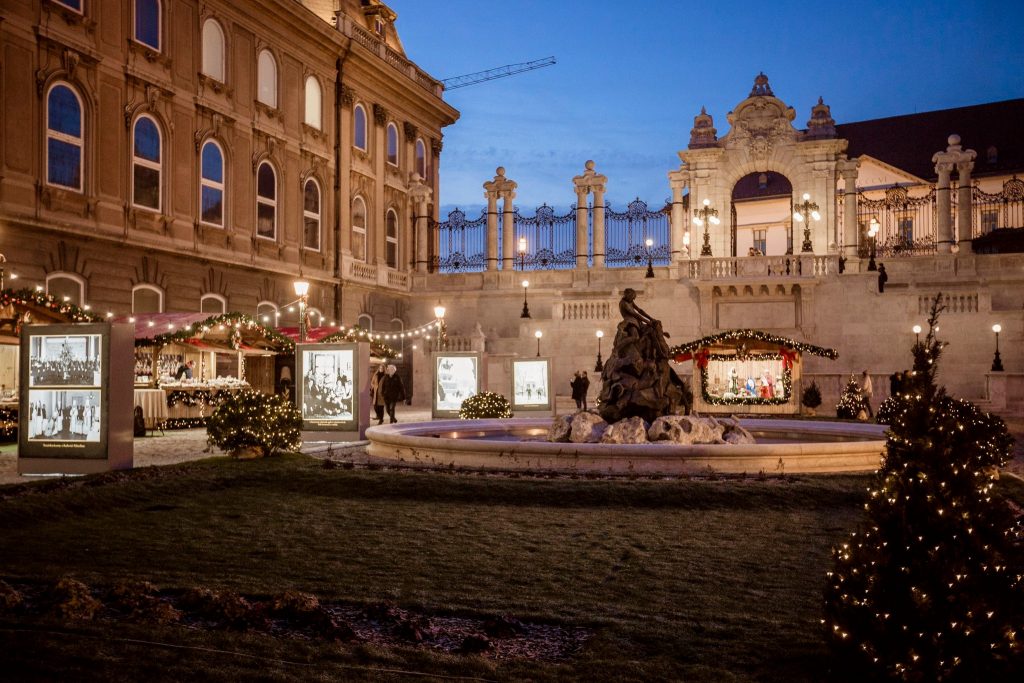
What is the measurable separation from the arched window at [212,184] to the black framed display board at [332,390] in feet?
45.0

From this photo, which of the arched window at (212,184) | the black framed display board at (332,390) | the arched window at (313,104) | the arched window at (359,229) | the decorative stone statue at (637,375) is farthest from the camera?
the arched window at (359,229)

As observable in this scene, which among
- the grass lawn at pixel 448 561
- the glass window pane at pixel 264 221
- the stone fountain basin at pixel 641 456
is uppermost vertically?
the glass window pane at pixel 264 221

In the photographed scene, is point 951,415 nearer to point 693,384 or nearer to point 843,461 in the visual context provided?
point 843,461

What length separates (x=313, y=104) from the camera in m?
38.8

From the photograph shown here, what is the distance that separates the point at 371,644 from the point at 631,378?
11.6m

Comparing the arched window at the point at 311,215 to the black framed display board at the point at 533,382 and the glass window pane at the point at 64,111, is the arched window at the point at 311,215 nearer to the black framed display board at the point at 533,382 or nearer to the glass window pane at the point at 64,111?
the glass window pane at the point at 64,111

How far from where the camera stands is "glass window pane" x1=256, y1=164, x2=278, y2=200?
116ft

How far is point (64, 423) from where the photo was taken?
14539mm

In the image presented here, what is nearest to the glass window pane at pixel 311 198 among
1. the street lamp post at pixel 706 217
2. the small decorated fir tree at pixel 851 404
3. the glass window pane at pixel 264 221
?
the glass window pane at pixel 264 221

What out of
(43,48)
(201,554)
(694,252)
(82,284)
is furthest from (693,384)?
(201,554)

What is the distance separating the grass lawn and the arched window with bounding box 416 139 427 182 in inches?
1421

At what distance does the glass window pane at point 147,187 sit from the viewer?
2897 centimetres

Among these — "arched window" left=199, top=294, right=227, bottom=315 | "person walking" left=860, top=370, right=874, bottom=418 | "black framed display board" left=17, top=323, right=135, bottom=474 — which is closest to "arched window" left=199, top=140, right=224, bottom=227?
"arched window" left=199, top=294, right=227, bottom=315

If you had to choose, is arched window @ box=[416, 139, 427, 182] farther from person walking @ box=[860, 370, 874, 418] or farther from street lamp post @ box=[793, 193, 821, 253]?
person walking @ box=[860, 370, 874, 418]
